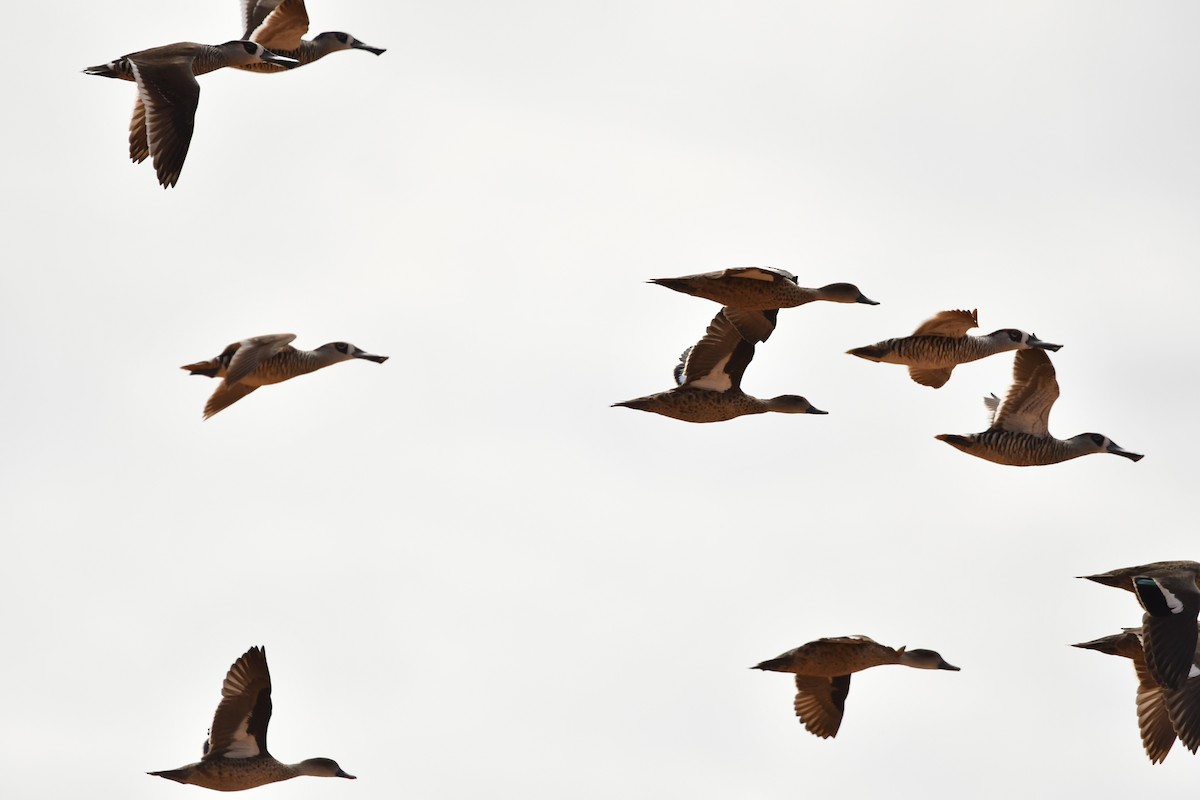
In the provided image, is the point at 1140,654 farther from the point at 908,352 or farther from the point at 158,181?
the point at 158,181

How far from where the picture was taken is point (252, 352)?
80.2ft

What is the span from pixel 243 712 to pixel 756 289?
8.14 m

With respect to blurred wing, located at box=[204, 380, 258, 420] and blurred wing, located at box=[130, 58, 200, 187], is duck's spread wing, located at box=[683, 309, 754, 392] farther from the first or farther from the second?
blurred wing, located at box=[130, 58, 200, 187]

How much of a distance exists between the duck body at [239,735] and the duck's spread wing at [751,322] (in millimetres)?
7321

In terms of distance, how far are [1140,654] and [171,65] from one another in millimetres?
13934

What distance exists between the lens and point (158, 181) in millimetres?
25422

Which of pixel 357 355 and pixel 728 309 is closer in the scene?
pixel 357 355

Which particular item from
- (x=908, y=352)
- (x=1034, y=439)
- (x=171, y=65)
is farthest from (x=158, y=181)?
(x=1034, y=439)

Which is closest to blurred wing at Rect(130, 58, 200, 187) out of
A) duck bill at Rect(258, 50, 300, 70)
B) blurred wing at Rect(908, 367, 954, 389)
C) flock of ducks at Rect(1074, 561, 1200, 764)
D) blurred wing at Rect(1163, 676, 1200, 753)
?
duck bill at Rect(258, 50, 300, 70)

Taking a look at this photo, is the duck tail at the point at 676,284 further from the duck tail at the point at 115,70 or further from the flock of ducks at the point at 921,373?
the duck tail at the point at 115,70

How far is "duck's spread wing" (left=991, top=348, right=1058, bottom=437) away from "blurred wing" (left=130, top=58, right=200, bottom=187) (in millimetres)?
11010

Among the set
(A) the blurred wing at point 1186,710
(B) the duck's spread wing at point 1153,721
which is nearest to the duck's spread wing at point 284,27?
(B) the duck's spread wing at point 1153,721

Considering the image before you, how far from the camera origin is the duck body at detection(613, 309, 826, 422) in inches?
1069

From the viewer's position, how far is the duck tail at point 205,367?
2444cm
